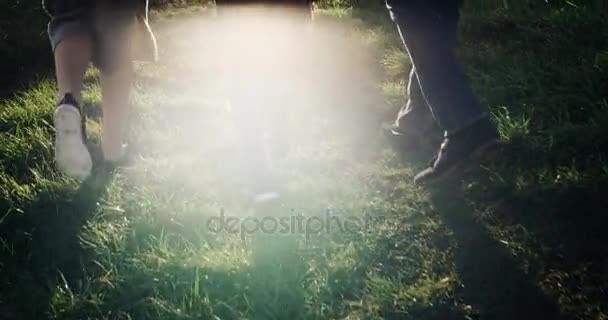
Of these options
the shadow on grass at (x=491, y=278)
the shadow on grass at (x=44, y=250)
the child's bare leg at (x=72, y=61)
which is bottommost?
the shadow on grass at (x=44, y=250)

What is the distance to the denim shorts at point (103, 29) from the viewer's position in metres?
3.22

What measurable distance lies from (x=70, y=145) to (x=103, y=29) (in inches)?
18.3

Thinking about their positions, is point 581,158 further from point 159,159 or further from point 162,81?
Answer: point 162,81

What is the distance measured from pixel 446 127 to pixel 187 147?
1321 millimetres

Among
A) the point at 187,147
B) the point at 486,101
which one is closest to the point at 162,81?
the point at 187,147

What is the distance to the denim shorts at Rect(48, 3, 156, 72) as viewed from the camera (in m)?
3.22

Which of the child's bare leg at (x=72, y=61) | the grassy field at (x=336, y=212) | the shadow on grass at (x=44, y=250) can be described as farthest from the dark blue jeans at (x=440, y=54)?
the shadow on grass at (x=44, y=250)

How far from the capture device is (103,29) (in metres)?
3.24

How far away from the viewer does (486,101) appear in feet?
13.0

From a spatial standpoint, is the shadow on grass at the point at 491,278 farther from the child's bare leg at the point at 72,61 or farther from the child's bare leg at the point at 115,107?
the child's bare leg at the point at 72,61

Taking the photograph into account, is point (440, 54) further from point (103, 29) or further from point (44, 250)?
point (44, 250)

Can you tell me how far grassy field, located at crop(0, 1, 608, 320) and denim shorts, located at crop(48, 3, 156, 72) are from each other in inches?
21.6

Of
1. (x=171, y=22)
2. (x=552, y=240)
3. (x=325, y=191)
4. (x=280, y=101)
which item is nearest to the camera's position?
(x=552, y=240)

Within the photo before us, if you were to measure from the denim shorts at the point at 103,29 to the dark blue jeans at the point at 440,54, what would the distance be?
3.38ft
